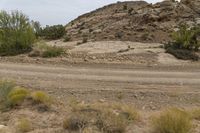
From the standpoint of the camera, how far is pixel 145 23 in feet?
124

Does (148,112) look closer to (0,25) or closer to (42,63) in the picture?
(42,63)

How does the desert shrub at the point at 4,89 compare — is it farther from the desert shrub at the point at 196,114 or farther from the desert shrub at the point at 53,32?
the desert shrub at the point at 53,32

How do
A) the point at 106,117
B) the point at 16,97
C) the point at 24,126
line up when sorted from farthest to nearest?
1. the point at 16,97
2. the point at 24,126
3. the point at 106,117

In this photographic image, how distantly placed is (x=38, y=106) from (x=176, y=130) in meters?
5.21

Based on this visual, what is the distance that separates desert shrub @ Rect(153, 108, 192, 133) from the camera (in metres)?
10.9

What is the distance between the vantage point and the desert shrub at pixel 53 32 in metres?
43.6

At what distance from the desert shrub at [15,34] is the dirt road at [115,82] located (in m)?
5.58

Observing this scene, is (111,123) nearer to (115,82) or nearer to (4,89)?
(4,89)

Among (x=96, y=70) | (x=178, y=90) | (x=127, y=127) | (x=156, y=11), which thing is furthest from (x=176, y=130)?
(x=156, y=11)

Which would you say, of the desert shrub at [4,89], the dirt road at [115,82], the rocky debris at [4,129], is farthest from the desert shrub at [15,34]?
the rocky debris at [4,129]

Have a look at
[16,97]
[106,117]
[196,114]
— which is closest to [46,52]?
[16,97]

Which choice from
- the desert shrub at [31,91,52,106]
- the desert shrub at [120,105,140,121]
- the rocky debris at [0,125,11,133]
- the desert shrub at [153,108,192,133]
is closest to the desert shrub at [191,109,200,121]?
the desert shrub at [120,105,140,121]

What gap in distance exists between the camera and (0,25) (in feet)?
107

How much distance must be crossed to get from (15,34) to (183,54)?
37.9 ft
